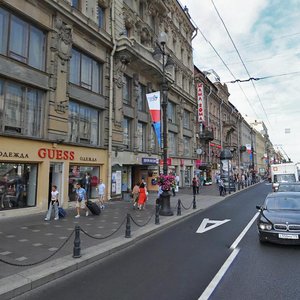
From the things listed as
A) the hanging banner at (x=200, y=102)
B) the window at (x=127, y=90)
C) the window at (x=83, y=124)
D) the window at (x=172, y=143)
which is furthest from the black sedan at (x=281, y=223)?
the hanging banner at (x=200, y=102)

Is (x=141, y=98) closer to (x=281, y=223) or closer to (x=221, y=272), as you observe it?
(x=281, y=223)

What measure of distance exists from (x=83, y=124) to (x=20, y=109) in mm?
4941

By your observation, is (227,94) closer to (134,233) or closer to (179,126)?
(179,126)

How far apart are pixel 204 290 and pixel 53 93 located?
13778mm

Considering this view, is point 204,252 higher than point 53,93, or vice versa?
point 53,93

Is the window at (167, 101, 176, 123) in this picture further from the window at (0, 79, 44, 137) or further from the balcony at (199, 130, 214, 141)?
the window at (0, 79, 44, 137)

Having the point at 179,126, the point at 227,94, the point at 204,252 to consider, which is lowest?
the point at 204,252

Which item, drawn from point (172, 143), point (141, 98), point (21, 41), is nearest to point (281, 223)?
point (21, 41)

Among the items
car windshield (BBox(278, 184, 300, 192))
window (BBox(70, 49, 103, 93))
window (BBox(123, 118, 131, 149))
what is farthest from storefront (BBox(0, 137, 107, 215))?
car windshield (BBox(278, 184, 300, 192))

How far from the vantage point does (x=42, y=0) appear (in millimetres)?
15656

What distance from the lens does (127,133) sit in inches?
973

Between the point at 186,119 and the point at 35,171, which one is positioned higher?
the point at 186,119

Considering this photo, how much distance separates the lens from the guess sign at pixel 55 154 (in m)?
15.4

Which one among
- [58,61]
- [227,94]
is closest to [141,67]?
[58,61]
